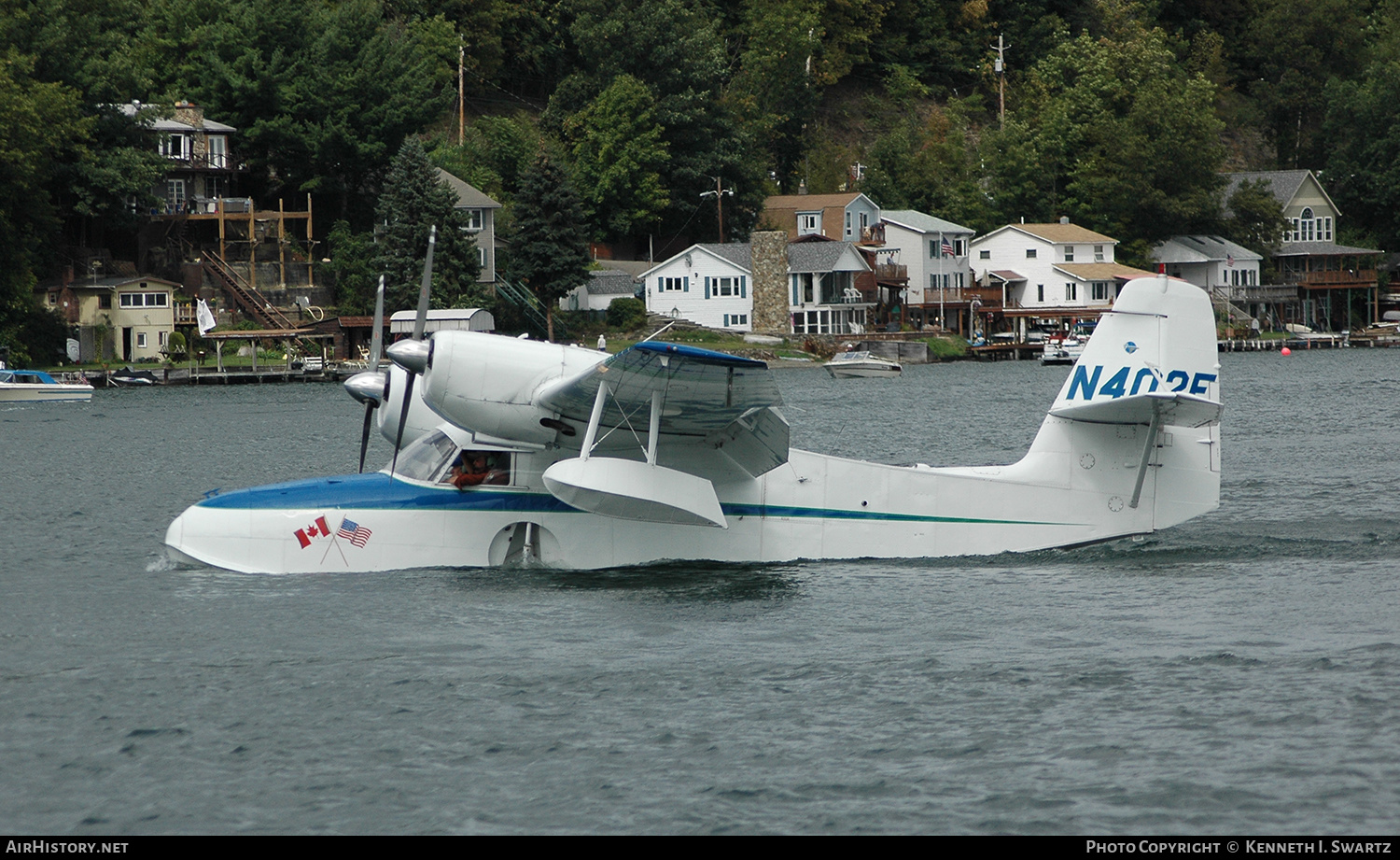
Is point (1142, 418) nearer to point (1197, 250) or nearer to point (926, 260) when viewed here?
point (926, 260)

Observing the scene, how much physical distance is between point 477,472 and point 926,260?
76330mm

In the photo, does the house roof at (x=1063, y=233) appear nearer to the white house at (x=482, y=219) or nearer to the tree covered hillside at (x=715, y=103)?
the tree covered hillside at (x=715, y=103)

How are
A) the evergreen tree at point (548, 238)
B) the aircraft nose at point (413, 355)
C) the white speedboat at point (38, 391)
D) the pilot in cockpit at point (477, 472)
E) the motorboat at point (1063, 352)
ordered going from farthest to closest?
the motorboat at point (1063, 352)
the evergreen tree at point (548, 238)
the white speedboat at point (38, 391)
the pilot in cockpit at point (477, 472)
the aircraft nose at point (413, 355)

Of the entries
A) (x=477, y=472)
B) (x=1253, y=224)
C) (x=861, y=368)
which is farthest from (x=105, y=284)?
(x=1253, y=224)

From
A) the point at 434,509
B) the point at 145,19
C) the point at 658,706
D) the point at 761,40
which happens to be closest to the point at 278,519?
the point at 434,509

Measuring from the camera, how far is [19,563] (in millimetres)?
18344

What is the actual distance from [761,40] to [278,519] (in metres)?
90.0

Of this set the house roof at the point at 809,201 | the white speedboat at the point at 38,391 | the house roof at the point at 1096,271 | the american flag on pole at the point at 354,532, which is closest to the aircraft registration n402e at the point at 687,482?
the american flag on pole at the point at 354,532

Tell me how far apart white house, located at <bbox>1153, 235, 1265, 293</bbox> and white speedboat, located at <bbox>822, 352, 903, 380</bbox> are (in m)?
32.8

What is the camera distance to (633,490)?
14.2 m

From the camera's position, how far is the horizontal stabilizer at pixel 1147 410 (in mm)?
14859

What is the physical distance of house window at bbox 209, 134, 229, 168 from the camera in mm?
73250

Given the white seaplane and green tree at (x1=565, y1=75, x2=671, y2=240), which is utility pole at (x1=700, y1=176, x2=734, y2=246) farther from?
the white seaplane

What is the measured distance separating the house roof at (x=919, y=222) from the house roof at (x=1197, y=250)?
1431 centimetres
